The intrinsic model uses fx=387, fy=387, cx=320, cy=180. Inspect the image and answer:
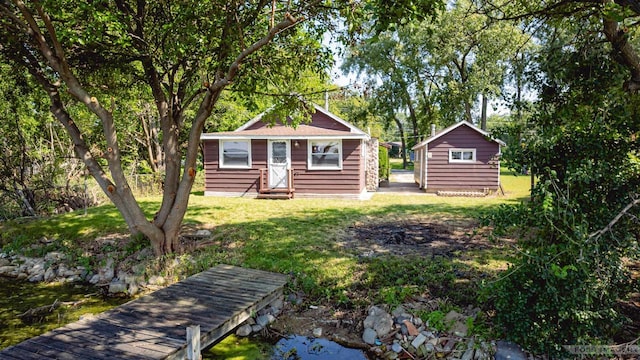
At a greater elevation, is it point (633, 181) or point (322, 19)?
point (322, 19)

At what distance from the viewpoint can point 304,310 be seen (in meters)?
5.59

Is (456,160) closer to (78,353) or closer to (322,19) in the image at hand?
(322,19)

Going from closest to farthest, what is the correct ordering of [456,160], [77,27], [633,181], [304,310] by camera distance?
[633,181], [304,310], [77,27], [456,160]

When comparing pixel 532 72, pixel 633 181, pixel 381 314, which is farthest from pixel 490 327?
pixel 532 72

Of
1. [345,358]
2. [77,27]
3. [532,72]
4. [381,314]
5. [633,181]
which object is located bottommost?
[345,358]

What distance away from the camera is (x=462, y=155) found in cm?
1539

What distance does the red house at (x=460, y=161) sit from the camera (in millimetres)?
14969

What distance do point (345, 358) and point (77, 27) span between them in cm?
633

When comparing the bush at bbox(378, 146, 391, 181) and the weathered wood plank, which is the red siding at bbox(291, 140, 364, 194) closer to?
the bush at bbox(378, 146, 391, 181)

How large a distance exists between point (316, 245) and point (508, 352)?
3.94m

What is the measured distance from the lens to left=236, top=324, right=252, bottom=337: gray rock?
16.8 ft

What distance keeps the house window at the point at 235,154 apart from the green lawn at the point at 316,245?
2.32 m

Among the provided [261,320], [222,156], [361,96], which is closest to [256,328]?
[261,320]

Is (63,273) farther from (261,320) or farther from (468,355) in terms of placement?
(468,355)
